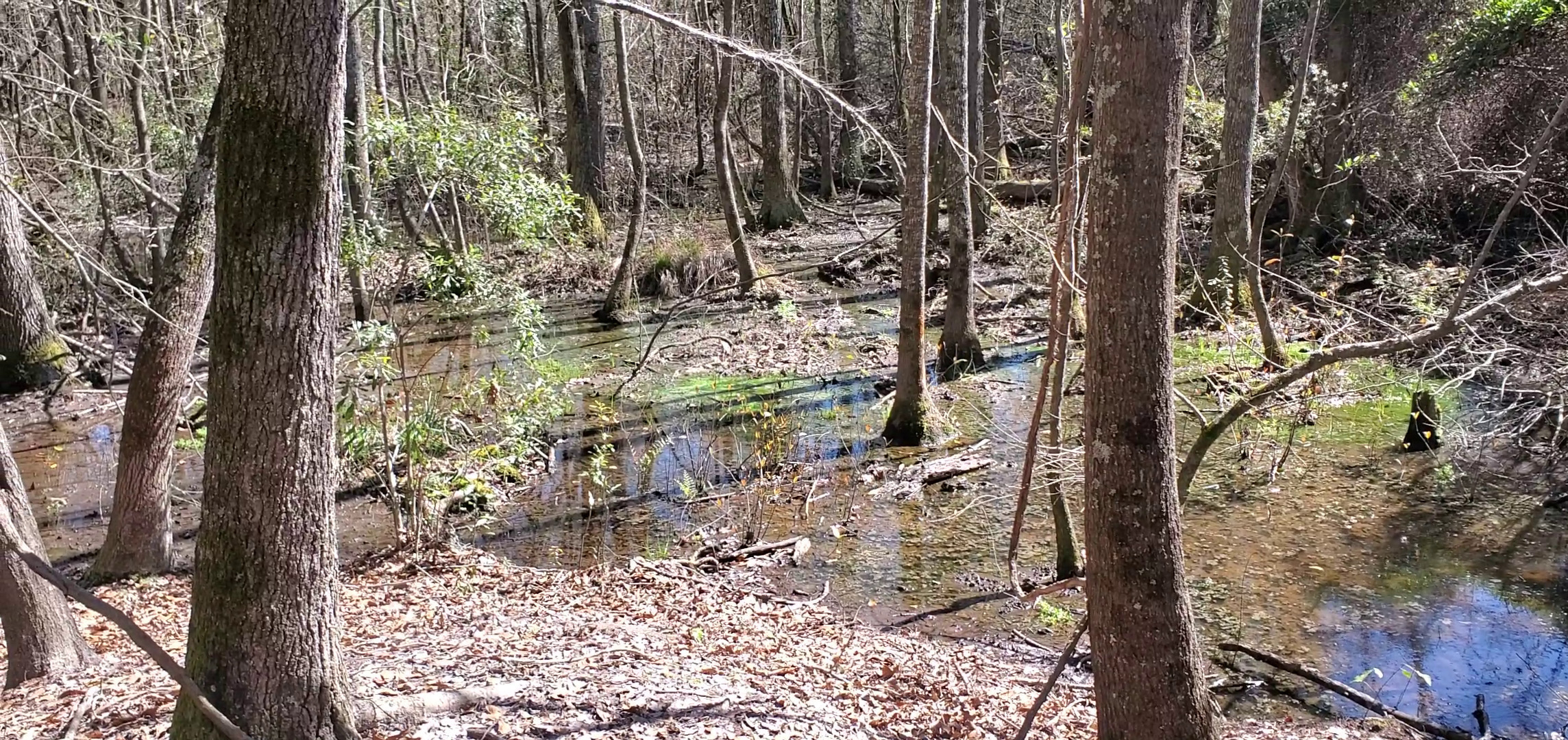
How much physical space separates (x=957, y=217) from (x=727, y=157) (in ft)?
20.9

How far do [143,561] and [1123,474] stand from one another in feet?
23.0

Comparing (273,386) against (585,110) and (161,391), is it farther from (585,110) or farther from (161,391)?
(585,110)

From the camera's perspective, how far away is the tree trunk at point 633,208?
53.7 feet

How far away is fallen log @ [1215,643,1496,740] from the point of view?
5.80 metres

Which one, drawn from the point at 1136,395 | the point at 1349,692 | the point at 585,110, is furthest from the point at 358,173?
the point at 585,110

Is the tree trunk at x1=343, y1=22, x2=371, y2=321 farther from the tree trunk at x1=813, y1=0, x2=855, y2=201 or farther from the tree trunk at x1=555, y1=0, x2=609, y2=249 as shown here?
the tree trunk at x1=813, y1=0, x2=855, y2=201

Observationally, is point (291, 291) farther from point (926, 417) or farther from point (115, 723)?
point (926, 417)

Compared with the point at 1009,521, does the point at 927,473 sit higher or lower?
higher

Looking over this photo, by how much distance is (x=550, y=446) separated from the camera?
11.1m

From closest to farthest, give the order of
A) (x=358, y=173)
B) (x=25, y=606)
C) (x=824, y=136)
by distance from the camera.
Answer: (x=25, y=606) → (x=358, y=173) → (x=824, y=136)

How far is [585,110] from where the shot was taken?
21.5 meters

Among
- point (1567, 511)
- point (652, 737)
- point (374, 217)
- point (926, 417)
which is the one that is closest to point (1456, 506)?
point (1567, 511)

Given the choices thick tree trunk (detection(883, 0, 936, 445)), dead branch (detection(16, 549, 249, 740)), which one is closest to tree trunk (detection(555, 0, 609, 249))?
thick tree trunk (detection(883, 0, 936, 445))

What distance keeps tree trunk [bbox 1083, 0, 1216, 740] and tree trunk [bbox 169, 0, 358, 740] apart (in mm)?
2899
